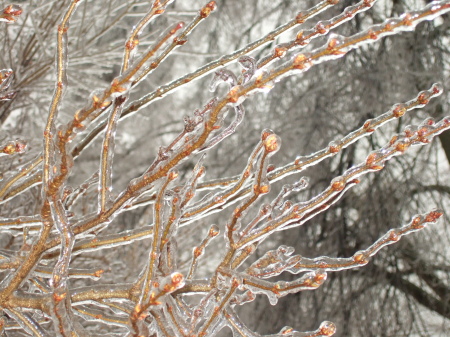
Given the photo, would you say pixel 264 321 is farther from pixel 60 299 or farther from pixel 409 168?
pixel 60 299

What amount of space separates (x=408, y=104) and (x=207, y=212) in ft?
1.07

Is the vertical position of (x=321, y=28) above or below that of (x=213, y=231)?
above

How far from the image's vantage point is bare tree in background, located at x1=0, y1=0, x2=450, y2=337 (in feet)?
2.28

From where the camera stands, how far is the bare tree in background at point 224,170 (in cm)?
70

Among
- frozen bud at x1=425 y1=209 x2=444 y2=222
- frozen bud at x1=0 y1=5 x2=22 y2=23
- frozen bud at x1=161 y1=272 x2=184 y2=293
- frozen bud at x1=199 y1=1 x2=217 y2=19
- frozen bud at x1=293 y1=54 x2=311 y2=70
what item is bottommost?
frozen bud at x1=161 y1=272 x2=184 y2=293

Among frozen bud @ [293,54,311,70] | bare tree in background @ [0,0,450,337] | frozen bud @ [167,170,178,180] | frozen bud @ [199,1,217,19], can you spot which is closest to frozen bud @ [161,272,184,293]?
bare tree in background @ [0,0,450,337]

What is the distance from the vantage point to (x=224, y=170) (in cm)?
388

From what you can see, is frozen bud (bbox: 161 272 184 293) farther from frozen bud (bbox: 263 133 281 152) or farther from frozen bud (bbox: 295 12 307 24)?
frozen bud (bbox: 295 12 307 24)

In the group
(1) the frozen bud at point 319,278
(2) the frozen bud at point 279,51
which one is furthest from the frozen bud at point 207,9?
(1) the frozen bud at point 319,278

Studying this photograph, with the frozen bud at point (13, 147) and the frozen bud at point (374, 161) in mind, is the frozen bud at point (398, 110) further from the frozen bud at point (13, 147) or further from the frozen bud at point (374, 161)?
the frozen bud at point (13, 147)

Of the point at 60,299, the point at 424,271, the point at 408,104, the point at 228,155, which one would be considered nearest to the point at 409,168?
the point at 424,271

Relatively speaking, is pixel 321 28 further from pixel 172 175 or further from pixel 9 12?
pixel 9 12

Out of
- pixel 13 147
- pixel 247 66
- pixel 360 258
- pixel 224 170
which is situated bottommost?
pixel 360 258

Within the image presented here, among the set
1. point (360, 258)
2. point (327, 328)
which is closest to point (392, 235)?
point (360, 258)
